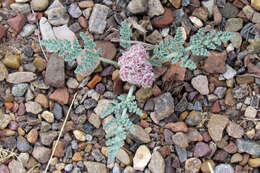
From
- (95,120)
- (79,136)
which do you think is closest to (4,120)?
(79,136)

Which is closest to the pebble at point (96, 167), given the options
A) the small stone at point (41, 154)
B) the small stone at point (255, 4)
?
the small stone at point (41, 154)

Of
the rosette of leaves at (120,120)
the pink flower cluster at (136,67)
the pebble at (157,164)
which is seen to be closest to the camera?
the rosette of leaves at (120,120)

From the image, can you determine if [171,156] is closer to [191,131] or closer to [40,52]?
[191,131]

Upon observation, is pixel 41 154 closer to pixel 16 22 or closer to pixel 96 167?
pixel 96 167

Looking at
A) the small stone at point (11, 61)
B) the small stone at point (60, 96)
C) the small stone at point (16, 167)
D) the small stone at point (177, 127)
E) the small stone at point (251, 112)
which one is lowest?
the small stone at point (16, 167)

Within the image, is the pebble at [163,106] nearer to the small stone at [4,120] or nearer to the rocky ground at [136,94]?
the rocky ground at [136,94]

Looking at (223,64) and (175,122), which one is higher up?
(223,64)

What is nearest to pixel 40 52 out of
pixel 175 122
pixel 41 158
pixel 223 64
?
pixel 41 158
